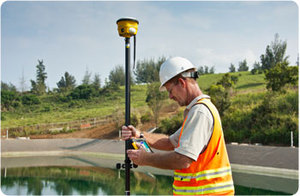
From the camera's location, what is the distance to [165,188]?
7691 mm

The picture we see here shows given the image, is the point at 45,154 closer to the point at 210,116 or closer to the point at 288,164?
the point at 288,164

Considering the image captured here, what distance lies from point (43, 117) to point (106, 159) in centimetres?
1461

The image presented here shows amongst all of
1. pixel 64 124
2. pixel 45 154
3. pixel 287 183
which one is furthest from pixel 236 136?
pixel 64 124

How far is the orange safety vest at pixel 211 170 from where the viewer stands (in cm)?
138

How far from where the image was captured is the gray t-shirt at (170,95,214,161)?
130cm

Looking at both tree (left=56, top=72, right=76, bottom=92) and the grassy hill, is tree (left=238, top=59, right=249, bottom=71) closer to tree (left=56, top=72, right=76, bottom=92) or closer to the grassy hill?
the grassy hill

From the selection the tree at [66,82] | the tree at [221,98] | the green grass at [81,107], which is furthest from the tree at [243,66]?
the tree at [221,98]

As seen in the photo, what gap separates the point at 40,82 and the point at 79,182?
88.1 feet

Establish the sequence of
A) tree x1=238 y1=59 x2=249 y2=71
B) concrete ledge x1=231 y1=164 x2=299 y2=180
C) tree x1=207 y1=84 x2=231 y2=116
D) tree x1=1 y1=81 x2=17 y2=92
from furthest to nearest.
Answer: tree x1=238 y1=59 x2=249 y2=71 → tree x1=1 y1=81 x2=17 y2=92 → tree x1=207 y1=84 x2=231 y2=116 → concrete ledge x1=231 y1=164 x2=299 y2=180

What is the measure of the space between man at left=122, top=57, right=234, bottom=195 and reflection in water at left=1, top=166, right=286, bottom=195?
5998mm

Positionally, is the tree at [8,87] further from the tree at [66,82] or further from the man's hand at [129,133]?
the man's hand at [129,133]

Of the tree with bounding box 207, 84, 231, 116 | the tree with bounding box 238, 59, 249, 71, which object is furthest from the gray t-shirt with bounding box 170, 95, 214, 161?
the tree with bounding box 238, 59, 249, 71

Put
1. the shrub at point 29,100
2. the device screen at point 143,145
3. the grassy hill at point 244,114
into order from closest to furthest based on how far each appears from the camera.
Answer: the device screen at point 143,145, the grassy hill at point 244,114, the shrub at point 29,100

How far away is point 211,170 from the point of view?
1394mm
